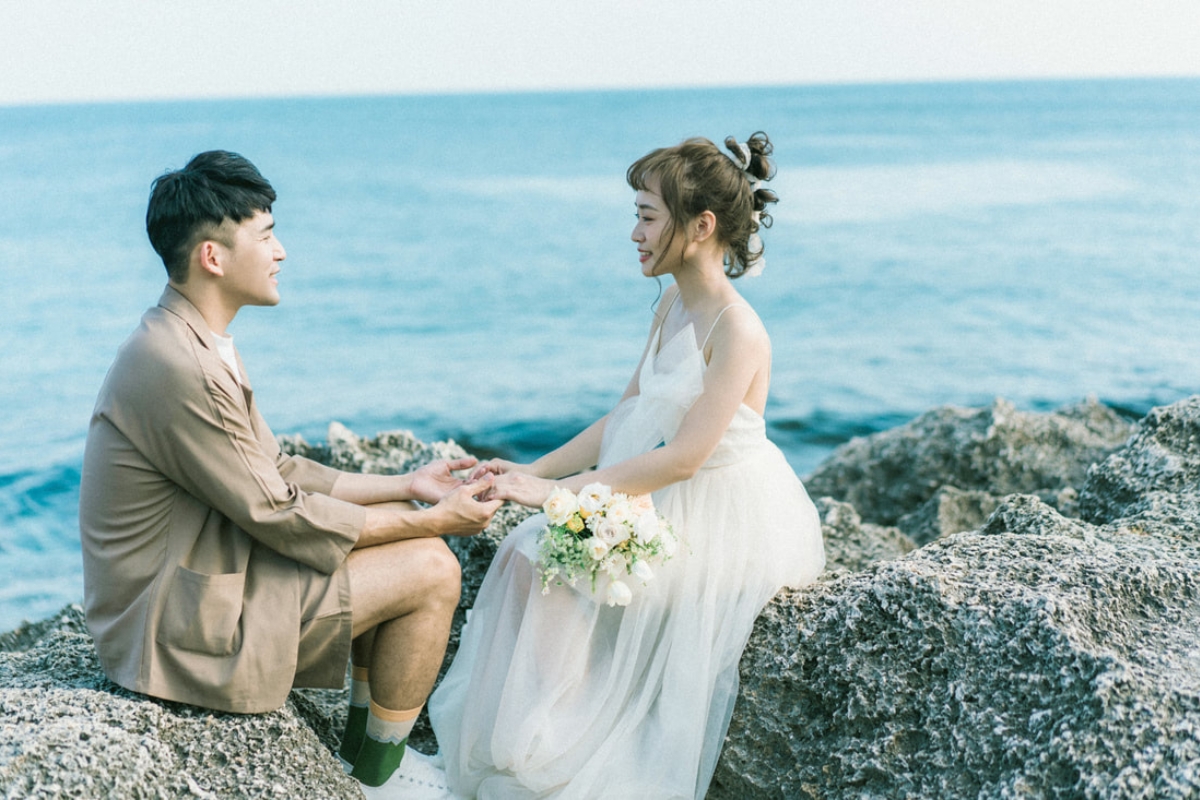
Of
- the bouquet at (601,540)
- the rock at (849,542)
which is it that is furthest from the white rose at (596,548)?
the rock at (849,542)

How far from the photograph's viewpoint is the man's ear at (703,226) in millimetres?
4309

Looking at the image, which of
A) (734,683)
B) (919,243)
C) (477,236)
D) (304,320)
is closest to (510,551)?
(734,683)

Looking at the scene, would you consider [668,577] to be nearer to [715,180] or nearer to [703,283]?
[703,283]

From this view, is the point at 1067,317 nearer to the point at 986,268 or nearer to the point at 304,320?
the point at 986,268

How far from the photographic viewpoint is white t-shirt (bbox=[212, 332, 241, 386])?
12.5 ft

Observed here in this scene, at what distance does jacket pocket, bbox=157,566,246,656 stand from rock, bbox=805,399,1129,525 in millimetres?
5239

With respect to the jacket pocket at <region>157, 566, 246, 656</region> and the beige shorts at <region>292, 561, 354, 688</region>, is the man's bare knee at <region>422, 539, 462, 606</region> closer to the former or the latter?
the beige shorts at <region>292, 561, 354, 688</region>

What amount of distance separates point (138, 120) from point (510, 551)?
118327 mm

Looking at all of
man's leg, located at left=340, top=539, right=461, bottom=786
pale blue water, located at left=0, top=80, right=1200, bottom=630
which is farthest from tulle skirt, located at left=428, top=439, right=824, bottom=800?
pale blue water, located at left=0, top=80, right=1200, bottom=630

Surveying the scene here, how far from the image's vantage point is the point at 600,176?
50594 mm

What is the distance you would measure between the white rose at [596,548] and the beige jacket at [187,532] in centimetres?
88

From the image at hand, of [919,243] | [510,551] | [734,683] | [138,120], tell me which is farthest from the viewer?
[138,120]

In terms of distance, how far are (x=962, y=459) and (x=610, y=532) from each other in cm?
463

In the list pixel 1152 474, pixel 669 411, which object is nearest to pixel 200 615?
pixel 669 411
